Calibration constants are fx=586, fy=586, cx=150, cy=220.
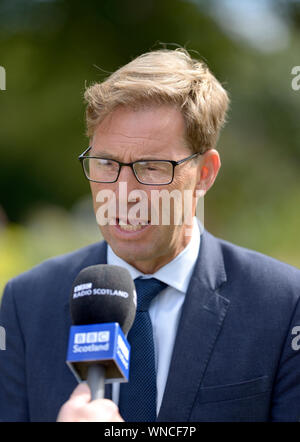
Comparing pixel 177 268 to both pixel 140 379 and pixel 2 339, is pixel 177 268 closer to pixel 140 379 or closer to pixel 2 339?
pixel 140 379

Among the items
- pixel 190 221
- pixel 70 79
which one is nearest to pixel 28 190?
pixel 70 79

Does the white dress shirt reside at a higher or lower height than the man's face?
lower

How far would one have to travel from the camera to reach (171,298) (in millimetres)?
2814

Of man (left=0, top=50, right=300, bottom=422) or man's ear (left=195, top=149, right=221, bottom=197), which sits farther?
man's ear (left=195, top=149, right=221, bottom=197)

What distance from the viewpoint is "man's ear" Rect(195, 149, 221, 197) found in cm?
289

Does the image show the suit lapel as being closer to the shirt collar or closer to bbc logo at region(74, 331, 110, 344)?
the shirt collar

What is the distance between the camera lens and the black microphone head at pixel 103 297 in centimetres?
194

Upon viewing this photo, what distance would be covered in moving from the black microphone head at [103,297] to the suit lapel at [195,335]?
26.3 inches

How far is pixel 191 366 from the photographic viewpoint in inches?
103

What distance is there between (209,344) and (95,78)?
8.46 m

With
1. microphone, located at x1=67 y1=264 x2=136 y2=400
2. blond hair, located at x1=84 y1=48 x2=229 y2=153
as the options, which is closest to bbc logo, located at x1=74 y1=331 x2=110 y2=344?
microphone, located at x1=67 y1=264 x2=136 y2=400

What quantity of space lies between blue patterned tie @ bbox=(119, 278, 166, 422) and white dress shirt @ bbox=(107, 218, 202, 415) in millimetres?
59

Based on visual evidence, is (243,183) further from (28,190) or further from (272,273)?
(272,273)
